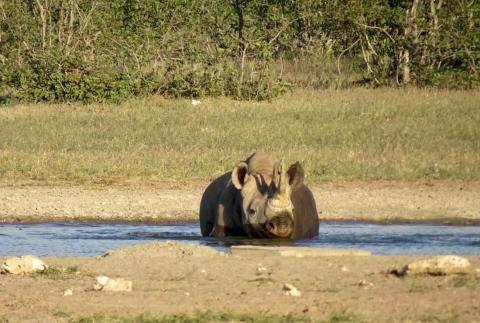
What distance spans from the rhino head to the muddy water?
15 centimetres

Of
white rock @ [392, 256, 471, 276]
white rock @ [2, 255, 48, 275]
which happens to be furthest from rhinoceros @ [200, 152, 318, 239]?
white rock @ [392, 256, 471, 276]

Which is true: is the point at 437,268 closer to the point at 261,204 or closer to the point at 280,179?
the point at 280,179

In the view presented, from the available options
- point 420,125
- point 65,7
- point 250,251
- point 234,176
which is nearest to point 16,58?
point 65,7

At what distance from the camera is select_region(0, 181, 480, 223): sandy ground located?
1541 centimetres

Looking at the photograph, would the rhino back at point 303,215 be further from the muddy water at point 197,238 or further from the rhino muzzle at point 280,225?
the rhino muzzle at point 280,225

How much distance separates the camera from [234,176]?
13.2m

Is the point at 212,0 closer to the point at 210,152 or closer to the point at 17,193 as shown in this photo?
the point at 210,152

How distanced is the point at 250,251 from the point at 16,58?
53.2 feet

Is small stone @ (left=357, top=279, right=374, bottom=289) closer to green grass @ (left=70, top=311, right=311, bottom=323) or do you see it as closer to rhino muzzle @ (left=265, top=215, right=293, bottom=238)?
green grass @ (left=70, top=311, right=311, bottom=323)

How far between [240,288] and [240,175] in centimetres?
428

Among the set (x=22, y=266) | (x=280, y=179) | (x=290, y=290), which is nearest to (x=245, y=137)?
(x=280, y=179)

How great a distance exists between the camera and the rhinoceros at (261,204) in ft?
42.0

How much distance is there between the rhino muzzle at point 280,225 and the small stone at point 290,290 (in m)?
3.78

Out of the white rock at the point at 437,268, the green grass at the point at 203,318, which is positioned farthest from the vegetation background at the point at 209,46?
the green grass at the point at 203,318
